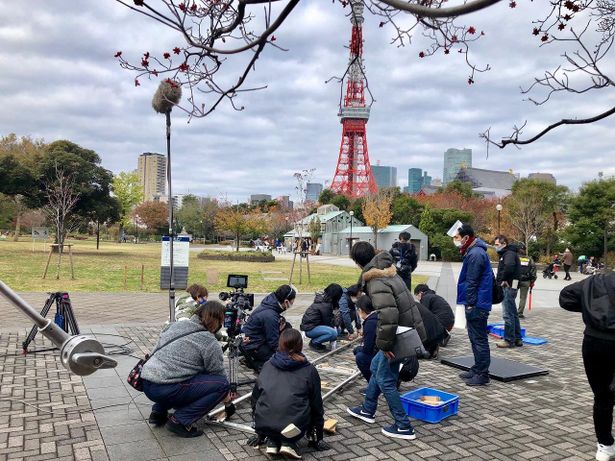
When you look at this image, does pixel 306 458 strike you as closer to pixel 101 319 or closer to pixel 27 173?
pixel 101 319

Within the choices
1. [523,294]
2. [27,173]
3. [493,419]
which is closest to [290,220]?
[27,173]

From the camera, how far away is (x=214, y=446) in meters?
4.12

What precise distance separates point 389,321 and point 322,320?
12.0ft

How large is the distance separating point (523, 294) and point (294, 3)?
10.0 metres

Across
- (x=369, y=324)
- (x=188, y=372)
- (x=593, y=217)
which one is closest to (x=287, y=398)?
(x=188, y=372)

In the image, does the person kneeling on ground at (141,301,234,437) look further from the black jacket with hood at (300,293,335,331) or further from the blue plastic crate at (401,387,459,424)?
the black jacket with hood at (300,293,335,331)

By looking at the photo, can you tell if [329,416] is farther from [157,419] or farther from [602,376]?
[602,376]

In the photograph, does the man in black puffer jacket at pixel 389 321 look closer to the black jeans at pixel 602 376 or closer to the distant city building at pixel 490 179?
the black jeans at pixel 602 376

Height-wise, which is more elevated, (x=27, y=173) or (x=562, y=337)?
(x=27, y=173)

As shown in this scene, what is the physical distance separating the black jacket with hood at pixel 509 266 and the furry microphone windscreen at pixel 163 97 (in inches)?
221

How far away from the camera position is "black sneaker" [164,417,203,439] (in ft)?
14.0

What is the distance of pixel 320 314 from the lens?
7824mm

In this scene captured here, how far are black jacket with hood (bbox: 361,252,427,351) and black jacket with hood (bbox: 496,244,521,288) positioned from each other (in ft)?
13.5

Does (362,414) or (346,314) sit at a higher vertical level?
(346,314)
